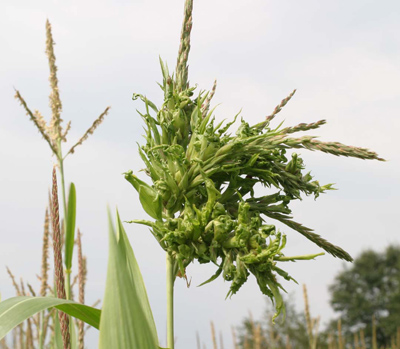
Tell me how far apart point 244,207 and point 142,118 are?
693 millimetres

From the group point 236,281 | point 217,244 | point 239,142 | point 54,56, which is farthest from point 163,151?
point 54,56

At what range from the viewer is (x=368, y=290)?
38000 mm

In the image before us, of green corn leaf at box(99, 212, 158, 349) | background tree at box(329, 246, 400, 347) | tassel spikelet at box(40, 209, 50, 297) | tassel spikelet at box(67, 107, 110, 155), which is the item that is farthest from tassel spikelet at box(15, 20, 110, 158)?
background tree at box(329, 246, 400, 347)

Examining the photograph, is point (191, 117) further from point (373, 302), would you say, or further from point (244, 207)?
point (373, 302)

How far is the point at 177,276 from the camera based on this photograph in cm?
236

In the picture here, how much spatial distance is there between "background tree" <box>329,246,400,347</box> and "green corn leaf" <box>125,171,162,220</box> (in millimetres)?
36726

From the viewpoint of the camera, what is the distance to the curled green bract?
2.02 metres

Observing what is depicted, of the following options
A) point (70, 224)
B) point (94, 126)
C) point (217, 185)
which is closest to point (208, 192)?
point (217, 185)

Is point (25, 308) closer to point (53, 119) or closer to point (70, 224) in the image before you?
point (70, 224)

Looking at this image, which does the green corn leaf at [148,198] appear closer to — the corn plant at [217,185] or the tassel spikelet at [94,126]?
the corn plant at [217,185]

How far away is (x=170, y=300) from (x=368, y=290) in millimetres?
38794

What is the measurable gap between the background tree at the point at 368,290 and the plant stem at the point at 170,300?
3665 centimetres

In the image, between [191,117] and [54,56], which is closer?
[191,117]

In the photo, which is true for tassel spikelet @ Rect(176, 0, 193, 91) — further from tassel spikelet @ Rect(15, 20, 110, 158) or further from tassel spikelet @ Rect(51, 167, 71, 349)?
tassel spikelet @ Rect(15, 20, 110, 158)
